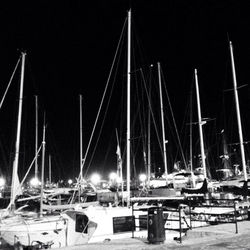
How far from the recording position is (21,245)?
1606cm

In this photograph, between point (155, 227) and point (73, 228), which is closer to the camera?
point (155, 227)

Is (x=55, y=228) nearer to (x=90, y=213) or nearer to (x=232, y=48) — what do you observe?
(x=90, y=213)

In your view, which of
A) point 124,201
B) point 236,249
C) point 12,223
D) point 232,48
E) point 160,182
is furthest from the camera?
point 160,182

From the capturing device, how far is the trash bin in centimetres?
973

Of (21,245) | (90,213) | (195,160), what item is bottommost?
(21,245)

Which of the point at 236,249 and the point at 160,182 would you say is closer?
the point at 236,249

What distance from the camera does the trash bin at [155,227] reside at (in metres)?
9.73

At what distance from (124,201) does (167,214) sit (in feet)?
8.34

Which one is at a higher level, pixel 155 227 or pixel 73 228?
pixel 155 227

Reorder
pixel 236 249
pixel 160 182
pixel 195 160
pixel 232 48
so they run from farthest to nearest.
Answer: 1. pixel 195 160
2. pixel 160 182
3. pixel 232 48
4. pixel 236 249

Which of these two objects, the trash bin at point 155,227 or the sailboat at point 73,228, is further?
the sailboat at point 73,228

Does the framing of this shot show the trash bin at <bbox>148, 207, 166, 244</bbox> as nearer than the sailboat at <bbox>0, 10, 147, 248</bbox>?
Yes

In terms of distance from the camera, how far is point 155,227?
9781mm

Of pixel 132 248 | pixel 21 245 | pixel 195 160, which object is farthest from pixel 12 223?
pixel 195 160
